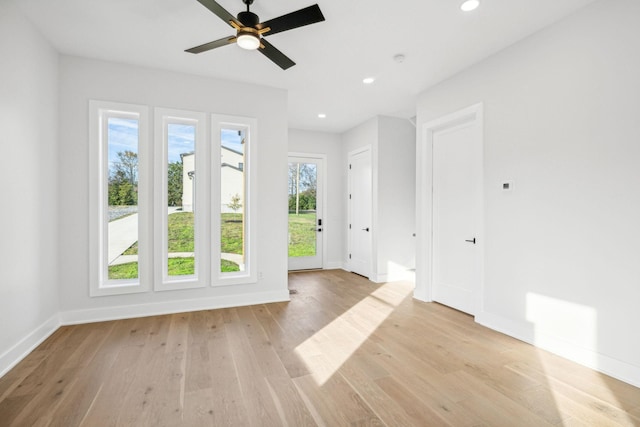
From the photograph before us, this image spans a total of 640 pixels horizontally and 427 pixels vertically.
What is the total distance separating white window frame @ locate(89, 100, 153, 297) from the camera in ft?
11.3

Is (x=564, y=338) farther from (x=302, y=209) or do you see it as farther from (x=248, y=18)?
(x=302, y=209)

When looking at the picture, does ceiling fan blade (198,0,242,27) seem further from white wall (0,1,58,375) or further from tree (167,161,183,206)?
tree (167,161,183,206)

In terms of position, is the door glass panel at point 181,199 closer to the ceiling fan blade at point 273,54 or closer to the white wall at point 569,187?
the ceiling fan blade at point 273,54

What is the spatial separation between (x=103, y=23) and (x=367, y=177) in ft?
14.2

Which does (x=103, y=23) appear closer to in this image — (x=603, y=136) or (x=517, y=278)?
(x=603, y=136)

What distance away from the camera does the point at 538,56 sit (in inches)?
113

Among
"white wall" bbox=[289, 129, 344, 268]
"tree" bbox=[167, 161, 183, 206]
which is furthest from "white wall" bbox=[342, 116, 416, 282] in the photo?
"tree" bbox=[167, 161, 183, 206]

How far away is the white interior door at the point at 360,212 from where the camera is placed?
576cm

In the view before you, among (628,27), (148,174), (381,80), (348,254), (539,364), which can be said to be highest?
(381,80)

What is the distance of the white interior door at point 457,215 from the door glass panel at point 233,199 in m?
2.66

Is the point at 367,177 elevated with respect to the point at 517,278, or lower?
elevated

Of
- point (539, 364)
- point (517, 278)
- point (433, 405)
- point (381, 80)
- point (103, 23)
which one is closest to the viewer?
point (433, 405)

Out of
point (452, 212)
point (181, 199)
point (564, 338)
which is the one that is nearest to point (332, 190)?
point (452, 212)

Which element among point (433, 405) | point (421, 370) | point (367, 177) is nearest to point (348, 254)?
point (367, 177)
